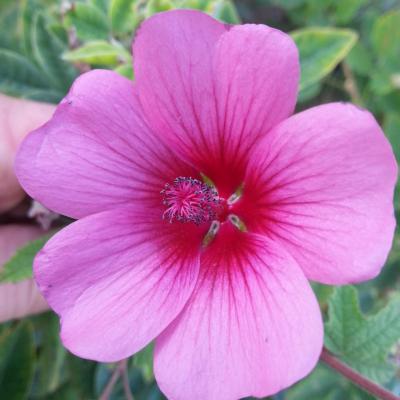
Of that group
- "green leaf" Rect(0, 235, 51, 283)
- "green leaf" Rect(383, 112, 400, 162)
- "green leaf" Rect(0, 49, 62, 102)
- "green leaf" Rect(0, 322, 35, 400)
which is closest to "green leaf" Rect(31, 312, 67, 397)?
"green leaf" Rect(0, 322, 35, 400)

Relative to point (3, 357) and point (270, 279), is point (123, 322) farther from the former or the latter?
point (3, 357)

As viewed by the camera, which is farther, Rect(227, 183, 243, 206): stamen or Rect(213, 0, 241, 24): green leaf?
Rect(213, 0, 241, 24): green leaf

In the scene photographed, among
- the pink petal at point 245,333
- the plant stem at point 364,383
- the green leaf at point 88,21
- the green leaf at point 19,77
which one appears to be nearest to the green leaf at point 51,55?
the green leaf at point 19,77

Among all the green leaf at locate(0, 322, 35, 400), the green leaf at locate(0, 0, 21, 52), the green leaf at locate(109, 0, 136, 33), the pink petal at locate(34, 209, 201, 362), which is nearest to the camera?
the pink petal at locate(34, 209, 201, 362)

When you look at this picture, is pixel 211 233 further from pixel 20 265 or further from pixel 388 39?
pixel 388 39

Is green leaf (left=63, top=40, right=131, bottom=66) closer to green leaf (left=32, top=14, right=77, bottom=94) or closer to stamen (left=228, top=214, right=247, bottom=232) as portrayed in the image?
green leaf (left=32, top=14, right=77, bottom=94)
